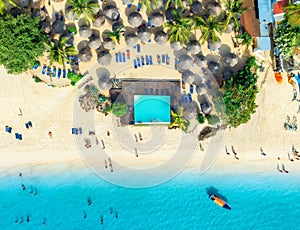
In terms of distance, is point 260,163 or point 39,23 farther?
point 260,163

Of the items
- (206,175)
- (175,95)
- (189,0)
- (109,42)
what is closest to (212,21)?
(189,0)

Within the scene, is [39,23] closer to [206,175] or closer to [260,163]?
[206,175]

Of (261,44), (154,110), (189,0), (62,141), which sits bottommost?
(62,141)

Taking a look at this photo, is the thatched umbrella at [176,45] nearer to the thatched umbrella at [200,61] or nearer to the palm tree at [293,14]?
the thatched umbrella at [200,61]

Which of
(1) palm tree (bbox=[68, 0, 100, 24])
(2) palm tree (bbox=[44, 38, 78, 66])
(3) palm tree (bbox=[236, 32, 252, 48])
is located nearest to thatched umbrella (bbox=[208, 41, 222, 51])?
(3) palm tree (bbox=[236, 32, 252, 48])

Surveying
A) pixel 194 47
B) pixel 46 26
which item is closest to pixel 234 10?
pixel 194 47

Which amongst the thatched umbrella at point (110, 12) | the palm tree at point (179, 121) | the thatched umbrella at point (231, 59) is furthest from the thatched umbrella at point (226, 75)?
the thatched umbrella at point (110, 12)

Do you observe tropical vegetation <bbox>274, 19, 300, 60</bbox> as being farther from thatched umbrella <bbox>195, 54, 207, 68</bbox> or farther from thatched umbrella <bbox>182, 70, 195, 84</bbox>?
thatched umbrella <bbox>182, 70, 195, 84</bbox>
